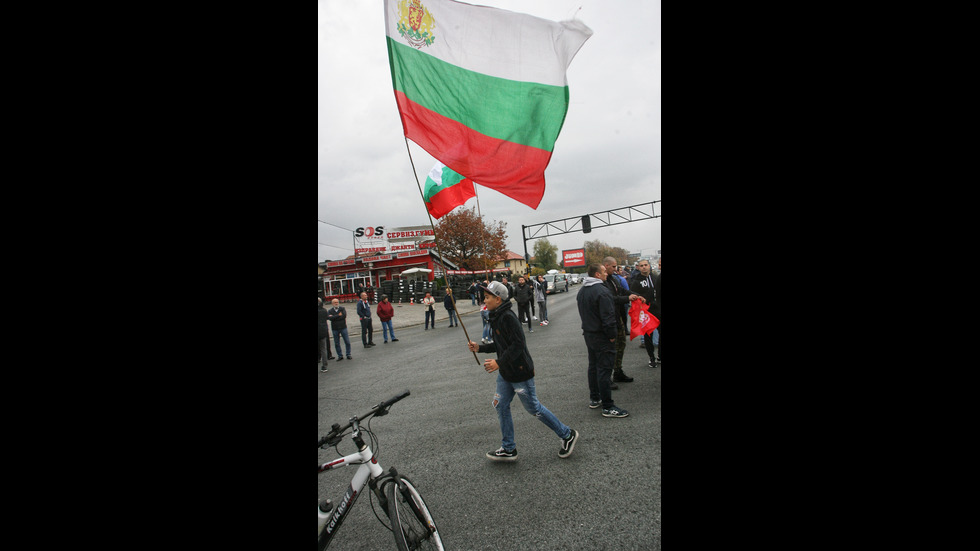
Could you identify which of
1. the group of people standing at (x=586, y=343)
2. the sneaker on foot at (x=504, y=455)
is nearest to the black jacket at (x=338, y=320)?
the group of people standing at (x=586, y=343)

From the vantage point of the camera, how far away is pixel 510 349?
3443mm

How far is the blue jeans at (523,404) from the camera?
346cm

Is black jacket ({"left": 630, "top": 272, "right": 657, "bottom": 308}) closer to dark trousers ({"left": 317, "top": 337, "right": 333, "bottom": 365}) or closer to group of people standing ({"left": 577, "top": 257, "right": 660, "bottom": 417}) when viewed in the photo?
group of people standing ({"left": 577, "top": 257, "right": 660, "bottom": 417})

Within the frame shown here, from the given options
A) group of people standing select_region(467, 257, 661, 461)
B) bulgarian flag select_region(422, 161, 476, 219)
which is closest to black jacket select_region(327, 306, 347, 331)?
group of people standing select_region(467, 257, 661, 461)

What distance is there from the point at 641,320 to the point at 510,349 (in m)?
3.24

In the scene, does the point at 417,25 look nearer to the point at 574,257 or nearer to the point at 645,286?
the point at 645,286

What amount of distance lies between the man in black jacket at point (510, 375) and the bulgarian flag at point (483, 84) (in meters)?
1.07

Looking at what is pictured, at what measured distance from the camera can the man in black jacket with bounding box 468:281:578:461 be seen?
344 cm
